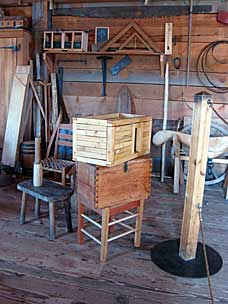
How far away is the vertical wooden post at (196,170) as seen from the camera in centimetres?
222

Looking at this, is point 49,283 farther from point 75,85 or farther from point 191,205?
point 75,85

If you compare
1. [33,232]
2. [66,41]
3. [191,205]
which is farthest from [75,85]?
[191,205]

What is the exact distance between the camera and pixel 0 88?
4551mm

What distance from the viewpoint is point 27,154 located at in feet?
14.3

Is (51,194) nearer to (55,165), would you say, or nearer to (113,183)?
(113,183)

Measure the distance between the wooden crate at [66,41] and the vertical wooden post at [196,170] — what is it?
2.28 metres

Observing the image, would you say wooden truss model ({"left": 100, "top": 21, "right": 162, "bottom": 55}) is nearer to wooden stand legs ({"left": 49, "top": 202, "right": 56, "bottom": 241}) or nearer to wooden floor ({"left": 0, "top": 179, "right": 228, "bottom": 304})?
wooden floor ({"left": 0, "top": 179, "right": 228, "bottom": 304})

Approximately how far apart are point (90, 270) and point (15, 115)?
2.63 meters

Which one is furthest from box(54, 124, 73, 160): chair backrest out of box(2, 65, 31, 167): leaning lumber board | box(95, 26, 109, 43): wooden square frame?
box(95, 26, 109, 43): wooden square frame

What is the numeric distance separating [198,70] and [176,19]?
668mm

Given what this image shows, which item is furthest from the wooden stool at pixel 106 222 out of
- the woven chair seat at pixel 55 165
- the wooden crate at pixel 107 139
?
the woven chair seat at pixel 55 165

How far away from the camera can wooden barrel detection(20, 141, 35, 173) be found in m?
4.34

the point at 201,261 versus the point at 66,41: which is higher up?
the point at 66,41

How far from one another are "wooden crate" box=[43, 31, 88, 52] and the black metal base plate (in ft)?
8.56
